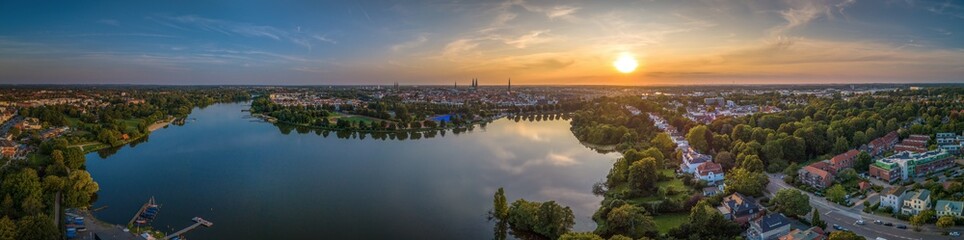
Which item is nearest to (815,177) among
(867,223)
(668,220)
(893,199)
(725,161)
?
(893,199)

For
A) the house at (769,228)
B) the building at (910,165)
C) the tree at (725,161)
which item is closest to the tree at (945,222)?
the house at (769,228)

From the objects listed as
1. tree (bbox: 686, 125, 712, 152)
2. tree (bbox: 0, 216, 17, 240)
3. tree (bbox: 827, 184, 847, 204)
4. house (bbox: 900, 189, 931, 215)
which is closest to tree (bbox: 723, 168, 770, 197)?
tree (bbox: 827, 184, 847, 204)

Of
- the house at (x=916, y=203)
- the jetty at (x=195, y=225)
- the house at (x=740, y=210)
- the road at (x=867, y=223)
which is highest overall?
the house at (x=916, y=203)

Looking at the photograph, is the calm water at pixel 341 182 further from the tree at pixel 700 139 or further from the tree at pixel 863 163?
the tree at pixel 863 163

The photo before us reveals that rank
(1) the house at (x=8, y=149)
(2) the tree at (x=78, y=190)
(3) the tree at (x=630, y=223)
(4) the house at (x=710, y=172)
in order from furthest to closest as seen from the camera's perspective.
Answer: (1) the house at (x=8, y=149), (4) the house at (x=710, y=172), (2) the tree at (x=78, y=190), (3) the tree at (x=630, y=223)

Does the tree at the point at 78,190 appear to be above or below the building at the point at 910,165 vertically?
below

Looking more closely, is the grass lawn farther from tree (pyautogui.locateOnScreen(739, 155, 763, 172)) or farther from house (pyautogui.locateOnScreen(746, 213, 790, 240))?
tree (pyautogui.locateOnScreen(739, 155, 763, 172))
